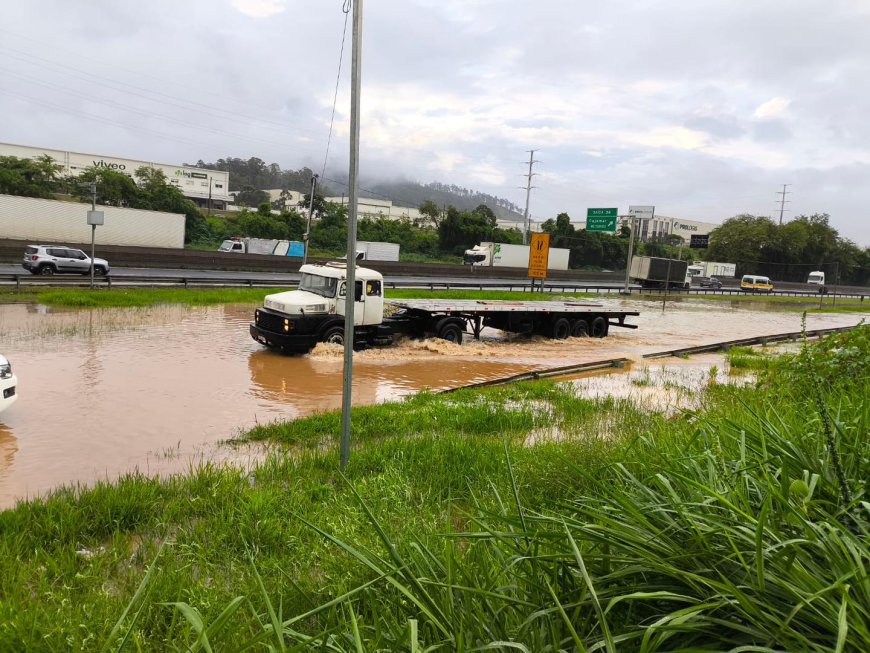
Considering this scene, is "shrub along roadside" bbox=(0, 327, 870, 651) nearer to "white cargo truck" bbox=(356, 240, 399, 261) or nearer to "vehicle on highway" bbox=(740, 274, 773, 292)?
"white cargo truck" bbox=(356, 240, 399, 261)

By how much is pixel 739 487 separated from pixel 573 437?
5.26 metres

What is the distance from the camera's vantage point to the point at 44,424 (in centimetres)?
940

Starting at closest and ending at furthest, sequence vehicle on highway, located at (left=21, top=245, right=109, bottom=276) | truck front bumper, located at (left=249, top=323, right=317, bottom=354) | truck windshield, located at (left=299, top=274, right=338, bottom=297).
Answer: truck front bumper, located at (left=249, top=323, right=317, bottom=354), truck windshield, located at (left=299, top=274, right=338, bottom=297), vehicle on highway, located at (left=21, top=245, right=109, bottom=276)

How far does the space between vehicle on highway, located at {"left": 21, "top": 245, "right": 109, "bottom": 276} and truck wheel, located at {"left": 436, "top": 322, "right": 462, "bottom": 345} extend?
780 inches

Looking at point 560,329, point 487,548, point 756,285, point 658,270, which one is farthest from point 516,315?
point 756,285

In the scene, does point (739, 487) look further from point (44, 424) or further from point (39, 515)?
point (44, 424)

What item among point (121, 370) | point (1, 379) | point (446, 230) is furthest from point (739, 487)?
point (446, 230)

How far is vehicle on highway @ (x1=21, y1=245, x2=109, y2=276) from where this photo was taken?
92.4 feet

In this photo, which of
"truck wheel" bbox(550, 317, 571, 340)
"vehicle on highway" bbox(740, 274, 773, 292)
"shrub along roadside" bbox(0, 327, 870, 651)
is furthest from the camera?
"vehicle on highway" bbox(740, 274, 773, 292)

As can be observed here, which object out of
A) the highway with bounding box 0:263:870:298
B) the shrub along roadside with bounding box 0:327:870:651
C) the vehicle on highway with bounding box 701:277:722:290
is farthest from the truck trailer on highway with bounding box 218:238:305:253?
the shrub along roadside with bounding box 0:327:870:651

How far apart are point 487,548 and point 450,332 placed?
1542 centimetres

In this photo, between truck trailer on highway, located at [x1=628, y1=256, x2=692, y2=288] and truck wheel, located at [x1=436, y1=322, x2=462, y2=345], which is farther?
truck trailer on highway, located at [x1=628, y1=256, x2=692, y2=288]

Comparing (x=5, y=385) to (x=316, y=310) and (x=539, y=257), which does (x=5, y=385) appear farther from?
(x=539, y=257)

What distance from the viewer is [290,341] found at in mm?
15109
